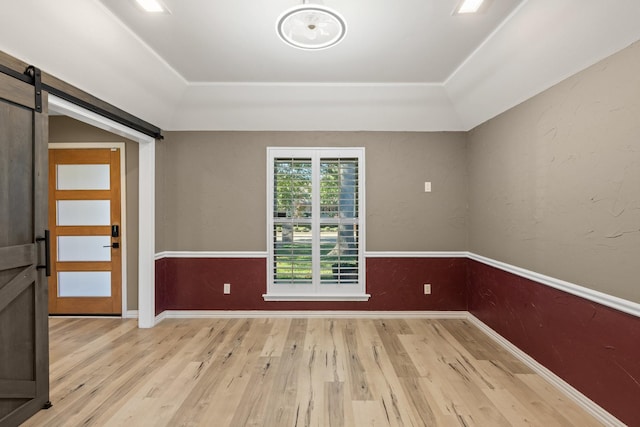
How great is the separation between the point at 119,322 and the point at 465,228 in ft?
14.2

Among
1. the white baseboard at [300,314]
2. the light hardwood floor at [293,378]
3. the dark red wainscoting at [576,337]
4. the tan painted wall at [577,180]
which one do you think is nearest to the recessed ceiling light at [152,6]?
the light hardwood floor at [293,378]

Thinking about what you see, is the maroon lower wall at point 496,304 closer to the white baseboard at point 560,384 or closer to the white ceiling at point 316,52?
the white baseboard at point 560,384

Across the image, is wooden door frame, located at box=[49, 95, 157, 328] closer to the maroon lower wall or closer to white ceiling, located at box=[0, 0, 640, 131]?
the maroon lower wall

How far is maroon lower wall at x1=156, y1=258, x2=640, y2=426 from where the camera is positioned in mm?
1991

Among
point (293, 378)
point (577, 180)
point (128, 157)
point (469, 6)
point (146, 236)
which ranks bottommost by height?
point (293, 378)

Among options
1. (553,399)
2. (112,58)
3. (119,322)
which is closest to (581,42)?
(553,399)

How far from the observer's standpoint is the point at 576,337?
90.6 inches

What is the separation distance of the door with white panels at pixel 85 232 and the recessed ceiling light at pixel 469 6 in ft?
13.0

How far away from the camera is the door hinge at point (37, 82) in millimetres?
2139

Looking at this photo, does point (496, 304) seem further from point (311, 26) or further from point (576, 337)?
point (311, 26)

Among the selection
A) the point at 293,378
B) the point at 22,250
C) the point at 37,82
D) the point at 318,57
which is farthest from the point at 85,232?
the point at 318,57

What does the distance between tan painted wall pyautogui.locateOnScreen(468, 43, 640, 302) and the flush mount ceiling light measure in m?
1.70

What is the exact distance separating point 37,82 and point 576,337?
4034 mm

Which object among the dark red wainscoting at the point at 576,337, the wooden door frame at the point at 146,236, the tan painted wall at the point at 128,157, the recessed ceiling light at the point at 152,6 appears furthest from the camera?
the tan painted wall at the point at 128,157
